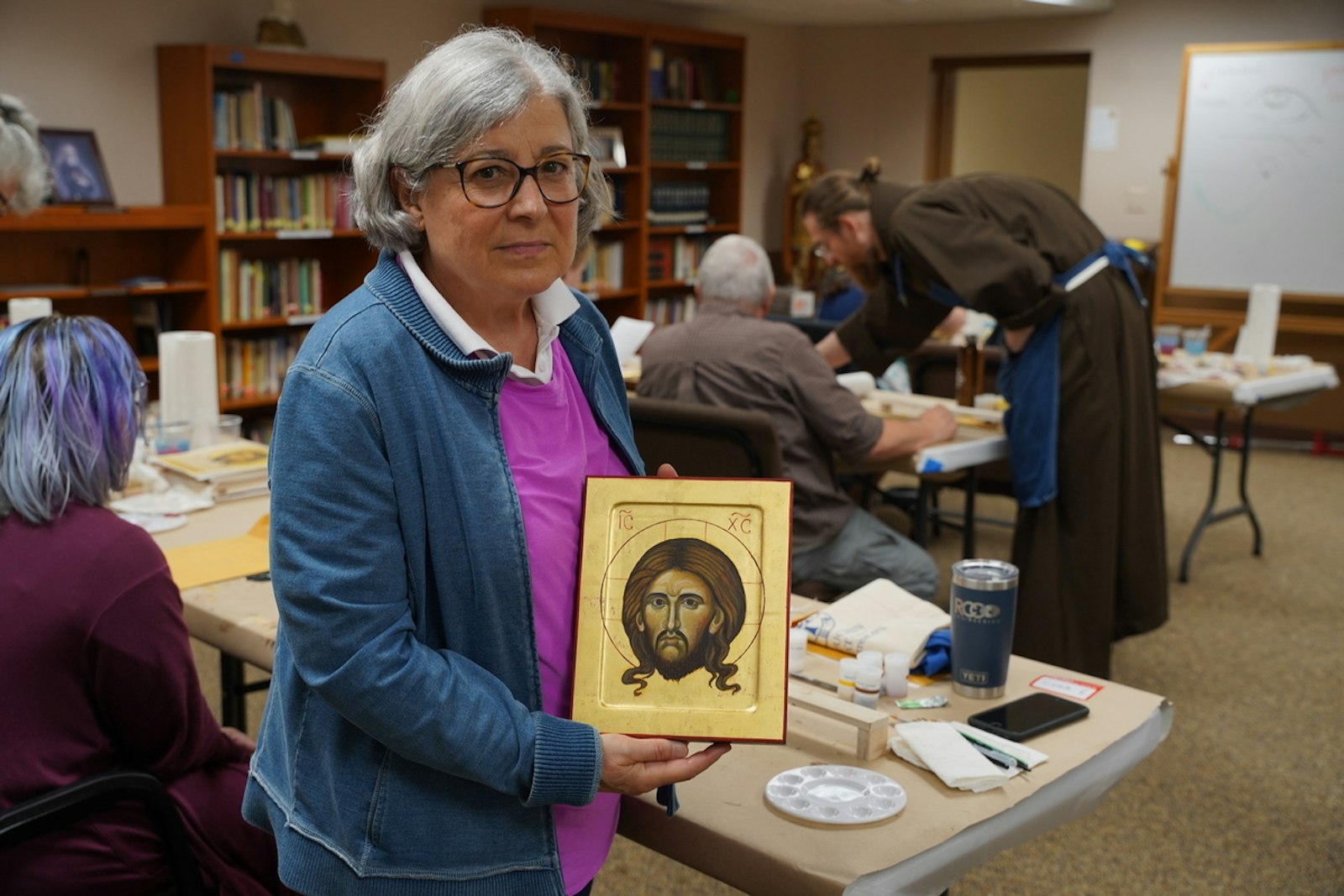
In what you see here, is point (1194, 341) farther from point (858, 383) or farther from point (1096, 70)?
point (1096, 70)

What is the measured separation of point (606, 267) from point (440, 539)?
6.77 metres

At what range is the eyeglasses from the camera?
1104 millimetres

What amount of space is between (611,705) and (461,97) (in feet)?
1.80

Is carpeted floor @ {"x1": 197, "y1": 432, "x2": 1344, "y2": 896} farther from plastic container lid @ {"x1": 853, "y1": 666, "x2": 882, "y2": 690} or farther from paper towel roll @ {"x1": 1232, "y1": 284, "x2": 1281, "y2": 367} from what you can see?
paper towel roll @ {"x1": 1232, "y1": 284, "x2": 1281, "y2": 367}

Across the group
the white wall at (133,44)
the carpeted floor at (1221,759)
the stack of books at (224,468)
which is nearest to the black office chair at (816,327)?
the carpeted floor at (1221,759)

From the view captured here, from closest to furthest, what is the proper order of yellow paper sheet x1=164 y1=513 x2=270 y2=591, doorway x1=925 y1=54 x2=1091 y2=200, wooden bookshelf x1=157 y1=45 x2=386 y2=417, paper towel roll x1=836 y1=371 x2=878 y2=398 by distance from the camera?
yellow paper sheet x1=164 y1=513 x2=270 y2=591, paper towel roll x1=836 y1=371 x2=878 y2=398, wooden bookshelf x1=157 y1=45 x2=386 y2=417, doorway x1=925 y1=54 x2=1091 y2=200

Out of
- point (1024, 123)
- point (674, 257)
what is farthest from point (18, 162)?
point (1024, 123)

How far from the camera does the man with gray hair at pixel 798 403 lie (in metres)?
3.21

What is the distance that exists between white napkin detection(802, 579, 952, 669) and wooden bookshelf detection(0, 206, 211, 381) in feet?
13.3

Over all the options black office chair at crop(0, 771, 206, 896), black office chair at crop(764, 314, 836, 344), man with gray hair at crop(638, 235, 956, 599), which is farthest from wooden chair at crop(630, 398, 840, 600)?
black office chair at crop(764, 314, 836, 344)

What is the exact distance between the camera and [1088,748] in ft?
5.04

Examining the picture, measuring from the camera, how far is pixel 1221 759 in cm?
326

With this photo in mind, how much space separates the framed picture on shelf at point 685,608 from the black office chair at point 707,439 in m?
1.50

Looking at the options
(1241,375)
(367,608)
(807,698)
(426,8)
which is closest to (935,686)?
(807,698)
